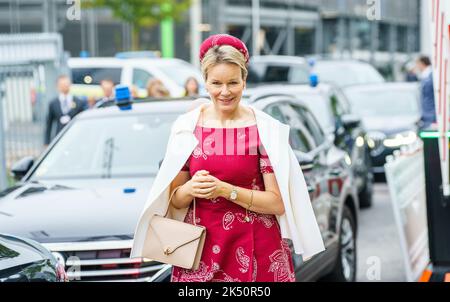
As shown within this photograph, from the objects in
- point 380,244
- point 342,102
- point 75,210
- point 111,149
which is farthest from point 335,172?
point 342,102

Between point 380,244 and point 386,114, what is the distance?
6288mm

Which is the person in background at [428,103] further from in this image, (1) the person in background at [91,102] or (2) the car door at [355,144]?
(1) the person in background at [91,102]

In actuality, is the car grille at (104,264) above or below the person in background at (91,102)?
below

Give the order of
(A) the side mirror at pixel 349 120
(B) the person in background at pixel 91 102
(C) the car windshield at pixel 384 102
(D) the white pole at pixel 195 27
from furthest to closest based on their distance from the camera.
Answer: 1. (D) the white pole at pixel 195 27
2. (C) the car windshield at pixel 384 102
3. (B) the person in background at pixel 91 102
4. (A) the side mirror at pixel 349 120

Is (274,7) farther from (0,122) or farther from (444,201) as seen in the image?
(444,201)

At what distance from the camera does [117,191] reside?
6125 millimetres

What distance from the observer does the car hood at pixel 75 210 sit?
5.37 m

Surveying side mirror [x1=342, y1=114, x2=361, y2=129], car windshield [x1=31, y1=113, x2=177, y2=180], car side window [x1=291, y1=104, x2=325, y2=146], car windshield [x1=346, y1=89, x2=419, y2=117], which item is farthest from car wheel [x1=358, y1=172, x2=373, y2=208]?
car windshield [x1=31, y1=113, x2=177, y2=180]

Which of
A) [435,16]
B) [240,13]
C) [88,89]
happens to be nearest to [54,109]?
[88,89]

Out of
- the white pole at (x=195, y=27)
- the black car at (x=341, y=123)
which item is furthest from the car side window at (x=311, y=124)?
the white pole at (x=195, y=27)

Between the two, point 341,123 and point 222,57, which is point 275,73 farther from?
point 222,57

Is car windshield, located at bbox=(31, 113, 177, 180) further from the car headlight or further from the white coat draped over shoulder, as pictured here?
the car headlight

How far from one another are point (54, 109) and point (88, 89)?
5.29m
